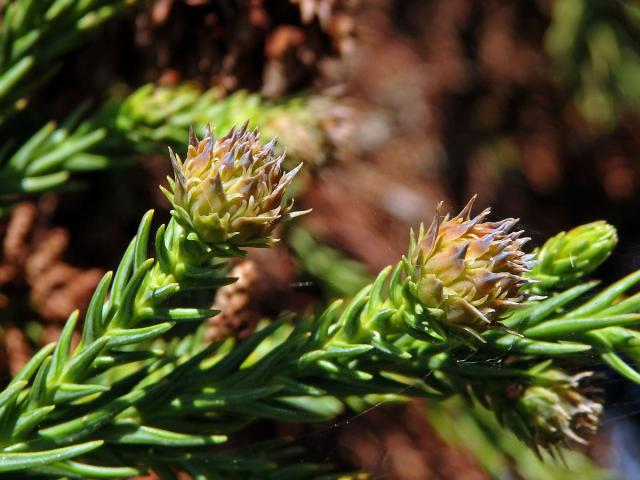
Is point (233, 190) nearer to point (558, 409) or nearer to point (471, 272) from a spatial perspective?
point (471, 272)

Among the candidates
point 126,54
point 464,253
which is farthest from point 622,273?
point 126,54

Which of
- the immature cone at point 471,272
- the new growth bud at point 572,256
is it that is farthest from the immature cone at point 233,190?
the new growth bud at point 572,256

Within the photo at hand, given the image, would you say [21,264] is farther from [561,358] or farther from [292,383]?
[561,358]

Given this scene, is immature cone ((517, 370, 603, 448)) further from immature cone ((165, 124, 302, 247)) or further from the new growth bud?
immature cone ((165, 124, 302, 247))

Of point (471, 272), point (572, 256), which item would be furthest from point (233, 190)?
point (572, 256)

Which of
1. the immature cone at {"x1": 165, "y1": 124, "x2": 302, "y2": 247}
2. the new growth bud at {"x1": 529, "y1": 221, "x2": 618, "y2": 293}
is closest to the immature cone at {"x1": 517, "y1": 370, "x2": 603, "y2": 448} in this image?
the new growth bud at {"x1": 529, "y1": 221, "x2": 618, "y2": 293}

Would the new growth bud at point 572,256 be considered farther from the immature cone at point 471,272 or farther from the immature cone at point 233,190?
the immature cone at point 233,190
